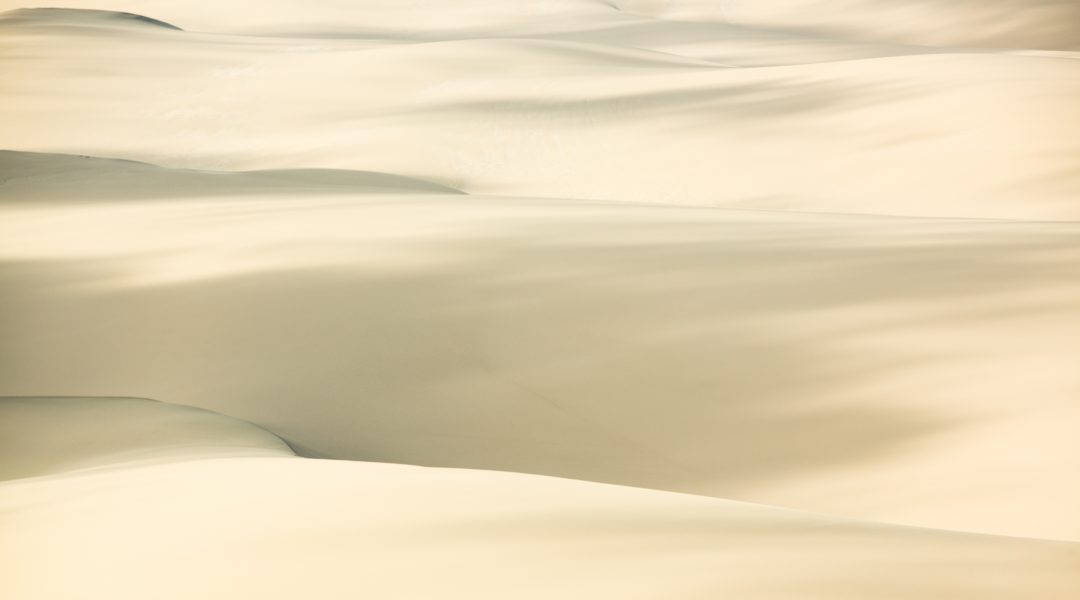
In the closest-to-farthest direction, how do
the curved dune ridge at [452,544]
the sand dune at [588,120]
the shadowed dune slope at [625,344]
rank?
the curved dune ridge at [452,544]
the shadowed dune slope at [625,344]
the sand dune at [588,120]

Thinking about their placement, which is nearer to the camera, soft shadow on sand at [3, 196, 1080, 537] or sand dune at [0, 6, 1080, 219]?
soft shadow on sand at [3, 196, 1080, 537]

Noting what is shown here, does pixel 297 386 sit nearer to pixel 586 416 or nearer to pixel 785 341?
pixel 586 416

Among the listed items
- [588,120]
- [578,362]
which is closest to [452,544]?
[578,362]

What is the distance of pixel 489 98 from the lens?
6.09 m

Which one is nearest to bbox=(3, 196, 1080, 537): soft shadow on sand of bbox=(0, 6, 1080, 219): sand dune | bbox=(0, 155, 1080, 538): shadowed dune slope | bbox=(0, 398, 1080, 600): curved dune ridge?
bbox=(0, 155, 1080, 538): shadowed dune slope

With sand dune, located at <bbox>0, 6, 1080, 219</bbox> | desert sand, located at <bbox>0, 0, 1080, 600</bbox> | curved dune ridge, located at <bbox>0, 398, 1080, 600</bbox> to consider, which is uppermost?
sand dune, located at <bbox>0, 6, 1080, 219</bbox>

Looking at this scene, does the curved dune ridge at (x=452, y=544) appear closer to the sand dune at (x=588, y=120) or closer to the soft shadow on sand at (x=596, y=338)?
the soft shadow on sand at (x=596, y=338)

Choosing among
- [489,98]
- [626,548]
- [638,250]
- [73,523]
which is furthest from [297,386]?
[489,98]

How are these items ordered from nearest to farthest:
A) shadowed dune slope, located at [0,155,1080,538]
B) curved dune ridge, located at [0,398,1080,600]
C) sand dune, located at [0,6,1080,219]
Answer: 1. curved dune ridge, located at [0,398,1080,600]
2. shadowed dune slope, located at [0,155,1080,538]
3. sand dune, located at [0,6,1080,219]

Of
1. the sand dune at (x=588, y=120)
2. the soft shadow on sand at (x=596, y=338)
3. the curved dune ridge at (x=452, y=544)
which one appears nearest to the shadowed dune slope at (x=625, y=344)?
the soft shadow on sand at (x=596, y=338)

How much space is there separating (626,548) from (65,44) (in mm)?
7257

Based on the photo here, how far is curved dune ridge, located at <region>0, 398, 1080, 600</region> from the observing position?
807mm

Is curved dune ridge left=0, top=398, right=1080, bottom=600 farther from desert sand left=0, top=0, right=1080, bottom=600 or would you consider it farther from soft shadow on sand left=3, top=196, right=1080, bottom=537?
soft shadow on sand left=3, top=196, right=1080, bottom=537

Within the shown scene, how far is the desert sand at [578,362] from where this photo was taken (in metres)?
0.90
